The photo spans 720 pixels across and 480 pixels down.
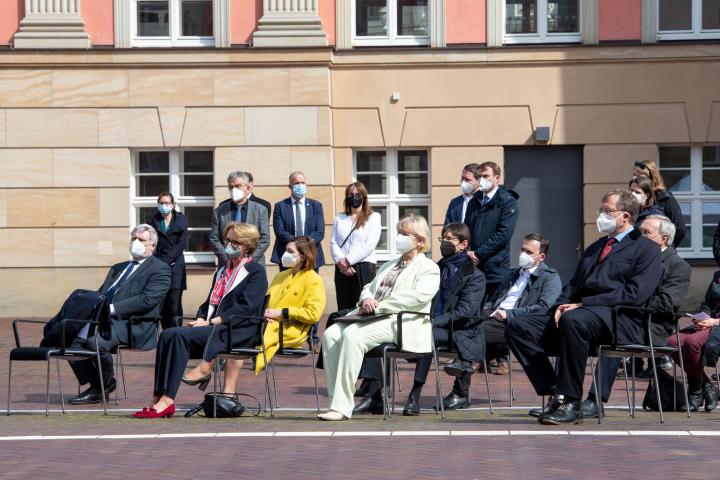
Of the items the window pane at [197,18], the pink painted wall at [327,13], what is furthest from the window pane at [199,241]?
the pink painted wall at [327,13]

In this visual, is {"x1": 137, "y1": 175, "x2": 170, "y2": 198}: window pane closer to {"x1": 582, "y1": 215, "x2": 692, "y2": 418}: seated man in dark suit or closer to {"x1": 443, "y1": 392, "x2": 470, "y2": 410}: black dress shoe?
{"x1": 443, "y1": 392, "x2": 470, "y2": 410}: black dress shoe

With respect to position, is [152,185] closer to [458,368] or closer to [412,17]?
[412,17]

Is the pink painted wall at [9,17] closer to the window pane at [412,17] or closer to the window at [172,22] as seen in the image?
the window at [172,22]

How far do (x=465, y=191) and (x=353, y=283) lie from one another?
63.1 inches

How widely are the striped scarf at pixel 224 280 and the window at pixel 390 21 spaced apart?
10.1 meters

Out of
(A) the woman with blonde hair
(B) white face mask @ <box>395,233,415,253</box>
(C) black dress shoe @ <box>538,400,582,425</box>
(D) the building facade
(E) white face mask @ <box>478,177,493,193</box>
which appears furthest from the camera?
(D) the building facade

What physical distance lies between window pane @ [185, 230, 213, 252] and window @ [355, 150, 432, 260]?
7.46ft

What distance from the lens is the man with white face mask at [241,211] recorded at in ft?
51.4

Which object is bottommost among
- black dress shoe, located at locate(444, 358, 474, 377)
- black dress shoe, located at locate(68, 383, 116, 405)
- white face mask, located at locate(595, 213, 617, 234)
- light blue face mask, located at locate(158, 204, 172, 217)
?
black dress shoe, located at locate(68, 383, 116, 405)

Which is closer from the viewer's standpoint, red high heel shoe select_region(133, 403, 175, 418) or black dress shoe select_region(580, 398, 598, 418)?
black dress shoe select_region(580, 398, 598, 418)

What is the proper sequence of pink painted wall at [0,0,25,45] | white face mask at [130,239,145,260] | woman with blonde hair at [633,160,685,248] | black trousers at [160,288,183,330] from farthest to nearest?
1. pink painted wall at [0,0,25,45]
2. black trousers at [160,288,183,330]
3. woman with blonde hair at [633,160,685,248]
4. white face mask at [130,239,145,260]

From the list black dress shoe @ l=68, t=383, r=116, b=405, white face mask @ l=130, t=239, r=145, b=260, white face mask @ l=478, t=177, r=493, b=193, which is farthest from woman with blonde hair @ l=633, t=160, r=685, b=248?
black dress shoe @ l=68, t=383, r=116, b=405

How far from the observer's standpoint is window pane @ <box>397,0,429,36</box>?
2169 centimetres

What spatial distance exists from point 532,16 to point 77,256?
708 cm
